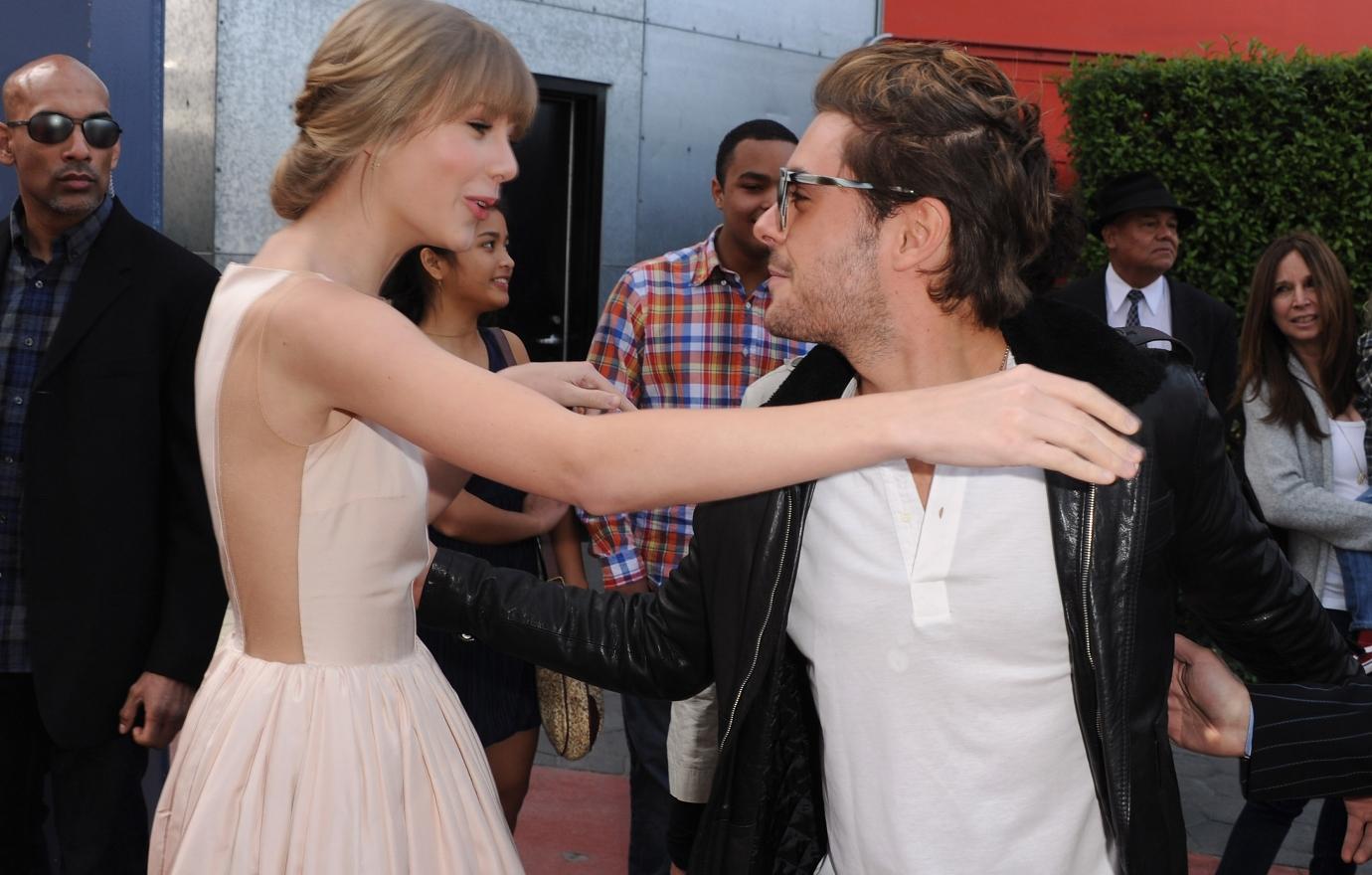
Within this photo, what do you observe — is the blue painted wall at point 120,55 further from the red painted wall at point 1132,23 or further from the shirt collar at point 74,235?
the red painted wall at point 1132,23

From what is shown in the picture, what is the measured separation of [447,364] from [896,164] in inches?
37.5

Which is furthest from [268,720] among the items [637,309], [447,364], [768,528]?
[637,309]

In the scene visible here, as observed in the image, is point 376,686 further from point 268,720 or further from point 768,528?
point 768,528

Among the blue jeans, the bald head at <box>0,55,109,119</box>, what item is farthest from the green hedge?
the bald head at <box>0,55,109,119</box>

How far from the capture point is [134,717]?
3879mm

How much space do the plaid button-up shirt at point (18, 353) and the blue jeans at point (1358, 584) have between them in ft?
13.8

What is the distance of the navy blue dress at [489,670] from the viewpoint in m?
3.99

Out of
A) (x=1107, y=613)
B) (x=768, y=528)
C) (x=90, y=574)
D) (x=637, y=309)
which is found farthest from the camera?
(x=637, y=309)

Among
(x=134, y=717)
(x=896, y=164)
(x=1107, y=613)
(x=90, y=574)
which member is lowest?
(x=134, y=717)

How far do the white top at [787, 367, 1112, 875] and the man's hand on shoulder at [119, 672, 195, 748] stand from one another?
2.28 m

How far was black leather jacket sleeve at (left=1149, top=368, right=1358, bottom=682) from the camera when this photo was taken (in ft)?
7.16

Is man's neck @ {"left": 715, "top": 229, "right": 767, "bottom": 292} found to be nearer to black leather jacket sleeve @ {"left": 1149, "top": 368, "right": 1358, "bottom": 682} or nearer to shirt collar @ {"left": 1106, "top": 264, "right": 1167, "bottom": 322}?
black leather jacket sleeve @ {"left": 1149, "top": 368, "right": 1358, "bottom": 682}

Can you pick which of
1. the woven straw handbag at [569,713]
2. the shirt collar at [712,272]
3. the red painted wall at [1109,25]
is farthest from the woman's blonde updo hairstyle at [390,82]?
the red painted wall at [1109,25]

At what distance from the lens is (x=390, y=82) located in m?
2.20
